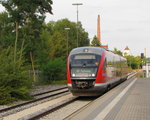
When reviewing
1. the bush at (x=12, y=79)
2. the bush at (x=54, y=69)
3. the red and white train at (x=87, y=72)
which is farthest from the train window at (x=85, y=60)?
the bush at (x=54, y=69)

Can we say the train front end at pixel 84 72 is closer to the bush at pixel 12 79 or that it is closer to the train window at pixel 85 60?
the train window at pixel 85 60

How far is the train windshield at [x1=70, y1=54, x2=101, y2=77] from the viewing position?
45.9 ft

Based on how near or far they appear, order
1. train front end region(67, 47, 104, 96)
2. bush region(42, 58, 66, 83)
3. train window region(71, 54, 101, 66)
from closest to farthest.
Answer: train front end region(67, 47, 104, 96)
train window region(71, 54, 101, 66)
bush region(42, 58, 66, 83)

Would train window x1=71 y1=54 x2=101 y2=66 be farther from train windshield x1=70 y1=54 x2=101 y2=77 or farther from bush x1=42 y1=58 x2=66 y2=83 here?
bush x1=42 y1=58 x2=66 y2=83

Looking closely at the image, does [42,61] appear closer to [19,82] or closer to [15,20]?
[15,20]

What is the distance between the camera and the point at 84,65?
1430 centimetres

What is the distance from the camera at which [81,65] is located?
563 inches

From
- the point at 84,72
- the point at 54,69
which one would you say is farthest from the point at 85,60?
the point at 54,69

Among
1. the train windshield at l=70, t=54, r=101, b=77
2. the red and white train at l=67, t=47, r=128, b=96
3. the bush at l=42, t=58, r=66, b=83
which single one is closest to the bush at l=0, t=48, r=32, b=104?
the red and white train at l=67, t=47, r=128, b=96

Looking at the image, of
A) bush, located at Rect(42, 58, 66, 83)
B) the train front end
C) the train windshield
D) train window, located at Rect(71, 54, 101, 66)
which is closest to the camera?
the train front end

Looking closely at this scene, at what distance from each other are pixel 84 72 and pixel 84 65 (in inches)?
19.1

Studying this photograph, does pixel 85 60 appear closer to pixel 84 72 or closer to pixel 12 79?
pixel 84 72

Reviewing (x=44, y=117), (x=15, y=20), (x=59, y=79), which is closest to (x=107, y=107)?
(x=44, y=117)

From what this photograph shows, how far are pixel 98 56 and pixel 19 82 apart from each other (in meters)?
4.74
